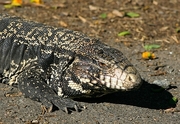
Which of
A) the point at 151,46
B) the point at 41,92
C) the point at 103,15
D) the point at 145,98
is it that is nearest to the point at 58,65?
the point at 41,92

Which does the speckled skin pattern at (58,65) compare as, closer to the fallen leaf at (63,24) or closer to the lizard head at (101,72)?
the lizard head at (101,72)

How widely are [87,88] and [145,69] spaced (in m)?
2.06

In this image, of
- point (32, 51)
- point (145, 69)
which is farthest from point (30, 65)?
point (145, 69)

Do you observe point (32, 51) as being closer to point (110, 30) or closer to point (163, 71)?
point (163, 71)

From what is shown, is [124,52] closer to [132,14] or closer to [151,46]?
[151,46]

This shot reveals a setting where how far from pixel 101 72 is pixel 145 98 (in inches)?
49.3

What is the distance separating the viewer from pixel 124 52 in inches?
393

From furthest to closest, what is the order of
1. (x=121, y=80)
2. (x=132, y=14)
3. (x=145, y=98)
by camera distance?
(x=132, y=14) → (x=145, y=98) → (x=121, y=80)

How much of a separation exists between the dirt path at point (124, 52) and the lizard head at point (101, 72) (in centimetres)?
41

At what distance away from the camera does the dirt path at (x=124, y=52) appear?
7.42 meters

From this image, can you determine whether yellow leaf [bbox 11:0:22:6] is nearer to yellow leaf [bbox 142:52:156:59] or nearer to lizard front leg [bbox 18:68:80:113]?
yellow leaf [bbox 142:52:156:59]

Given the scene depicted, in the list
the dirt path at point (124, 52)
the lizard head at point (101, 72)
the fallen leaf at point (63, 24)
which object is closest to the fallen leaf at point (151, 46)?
the dirt path at point (124, 52)

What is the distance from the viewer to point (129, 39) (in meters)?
10.6

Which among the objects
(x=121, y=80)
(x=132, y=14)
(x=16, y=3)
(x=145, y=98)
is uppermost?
(x=16, y=3)
